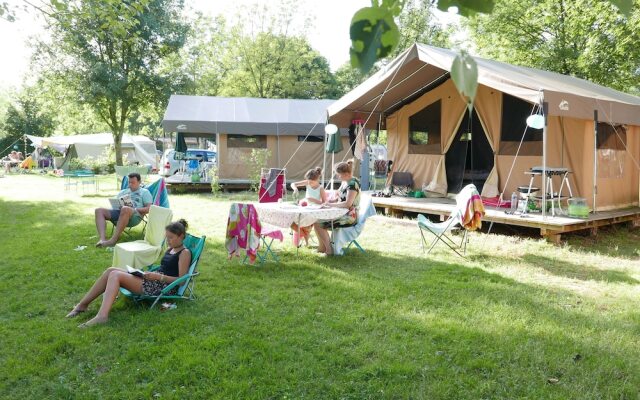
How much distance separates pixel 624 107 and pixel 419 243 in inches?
154

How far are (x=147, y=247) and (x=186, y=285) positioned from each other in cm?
104

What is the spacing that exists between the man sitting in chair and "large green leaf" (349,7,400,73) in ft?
20.6

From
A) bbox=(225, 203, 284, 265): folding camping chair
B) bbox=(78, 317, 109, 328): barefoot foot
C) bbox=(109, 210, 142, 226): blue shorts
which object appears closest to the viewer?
bbox=(78, 317, 109, 328): barefoot foot

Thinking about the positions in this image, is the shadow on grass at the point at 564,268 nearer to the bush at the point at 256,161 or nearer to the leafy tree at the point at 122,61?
the bush at the point at 256,161

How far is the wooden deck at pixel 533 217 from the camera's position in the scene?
7051 mm

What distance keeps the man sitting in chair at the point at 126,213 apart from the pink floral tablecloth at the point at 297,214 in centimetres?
196

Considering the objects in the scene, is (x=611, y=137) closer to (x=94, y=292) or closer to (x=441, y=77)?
(x=441, y=77)

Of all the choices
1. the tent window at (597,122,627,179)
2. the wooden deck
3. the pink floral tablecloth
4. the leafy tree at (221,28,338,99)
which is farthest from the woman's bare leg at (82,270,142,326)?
the leafy tree at (221,28,338,99)

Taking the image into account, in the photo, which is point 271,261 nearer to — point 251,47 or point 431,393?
point 431,393

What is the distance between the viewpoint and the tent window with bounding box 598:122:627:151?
327 inches

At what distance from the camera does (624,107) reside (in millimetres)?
8023

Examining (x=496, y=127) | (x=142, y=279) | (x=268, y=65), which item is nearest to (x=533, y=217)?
(x=496, y=127)

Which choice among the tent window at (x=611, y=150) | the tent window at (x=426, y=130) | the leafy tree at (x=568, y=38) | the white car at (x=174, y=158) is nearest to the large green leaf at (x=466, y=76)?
the tent window at (x=611, y=150)

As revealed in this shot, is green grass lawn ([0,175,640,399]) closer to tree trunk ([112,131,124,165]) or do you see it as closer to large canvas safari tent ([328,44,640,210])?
large canvas safari tent ([328,44,640,210])
